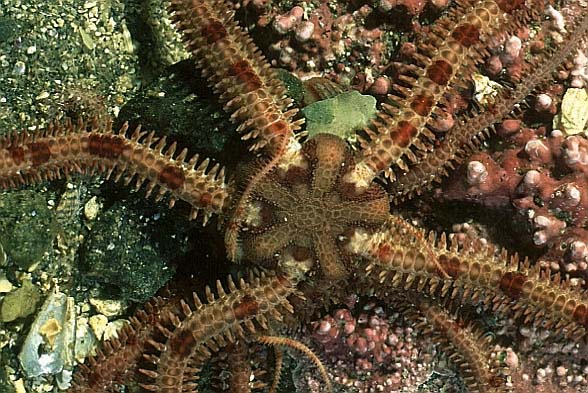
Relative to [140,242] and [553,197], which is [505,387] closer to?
[553,197]

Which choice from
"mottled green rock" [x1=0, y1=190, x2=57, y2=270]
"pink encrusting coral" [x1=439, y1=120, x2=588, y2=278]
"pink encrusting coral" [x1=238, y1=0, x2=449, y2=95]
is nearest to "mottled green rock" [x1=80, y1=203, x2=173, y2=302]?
"mottled green rock" [x1=0, y1=190, x2=57, y2=270]

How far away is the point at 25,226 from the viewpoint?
3045 mm

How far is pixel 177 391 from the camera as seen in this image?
8.93ft

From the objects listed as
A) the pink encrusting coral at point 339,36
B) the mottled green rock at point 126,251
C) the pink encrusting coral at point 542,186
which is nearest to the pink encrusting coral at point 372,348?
the pink encrusting coral at point 542,186

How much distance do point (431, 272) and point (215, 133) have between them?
1.15 metres

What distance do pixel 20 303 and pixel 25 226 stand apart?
0.38 metres

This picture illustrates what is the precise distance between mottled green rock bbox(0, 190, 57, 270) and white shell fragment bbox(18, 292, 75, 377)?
0.85ft

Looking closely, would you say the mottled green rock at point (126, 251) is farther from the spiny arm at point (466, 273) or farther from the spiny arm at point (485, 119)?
the spiny arm at point (485, 119)

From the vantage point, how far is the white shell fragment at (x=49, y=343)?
3.13 metres

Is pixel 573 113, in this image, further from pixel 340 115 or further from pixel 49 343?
pixel 49 343

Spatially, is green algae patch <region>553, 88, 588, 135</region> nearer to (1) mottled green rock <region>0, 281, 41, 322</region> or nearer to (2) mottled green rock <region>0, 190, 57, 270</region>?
(2) mottled green rock <region>0, 190, 57, 270</region>

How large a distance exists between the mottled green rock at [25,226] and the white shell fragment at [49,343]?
259mm

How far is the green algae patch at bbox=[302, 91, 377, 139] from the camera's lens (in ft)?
9.25

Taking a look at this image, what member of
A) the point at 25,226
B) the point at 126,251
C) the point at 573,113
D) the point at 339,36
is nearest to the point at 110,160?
the point at 126,251
